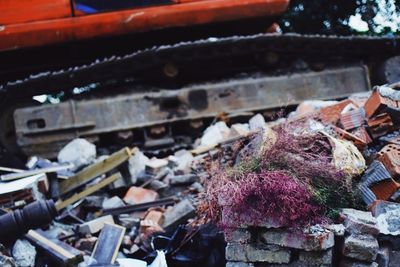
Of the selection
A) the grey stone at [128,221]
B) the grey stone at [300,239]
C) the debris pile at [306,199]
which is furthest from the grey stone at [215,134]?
the grey stone at [300,239]

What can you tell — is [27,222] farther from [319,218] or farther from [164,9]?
[164,9]

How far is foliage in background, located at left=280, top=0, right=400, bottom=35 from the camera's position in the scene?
5.96 metres

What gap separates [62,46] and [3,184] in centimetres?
213

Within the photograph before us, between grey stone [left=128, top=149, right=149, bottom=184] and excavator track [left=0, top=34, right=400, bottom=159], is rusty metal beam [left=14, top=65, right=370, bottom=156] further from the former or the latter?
grey stone [left=128, top=149, right=149, bottom=184]

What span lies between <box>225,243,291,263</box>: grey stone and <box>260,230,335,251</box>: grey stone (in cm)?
5

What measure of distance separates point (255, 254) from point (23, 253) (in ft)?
5.19

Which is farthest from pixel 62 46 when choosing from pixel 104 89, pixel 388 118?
pixel 388 118

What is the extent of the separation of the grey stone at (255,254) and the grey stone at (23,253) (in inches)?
54.5

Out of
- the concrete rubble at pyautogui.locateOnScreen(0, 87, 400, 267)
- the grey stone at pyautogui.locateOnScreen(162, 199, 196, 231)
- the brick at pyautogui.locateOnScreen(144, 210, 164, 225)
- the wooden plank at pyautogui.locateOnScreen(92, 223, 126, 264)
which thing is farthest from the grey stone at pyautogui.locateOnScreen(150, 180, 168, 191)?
the wooden plank at pyautogui.locateOnScreen(92, 223, 126, 264)

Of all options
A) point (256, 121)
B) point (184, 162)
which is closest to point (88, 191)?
point (184, 162)

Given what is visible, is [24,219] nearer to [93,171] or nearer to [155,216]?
[155,216]

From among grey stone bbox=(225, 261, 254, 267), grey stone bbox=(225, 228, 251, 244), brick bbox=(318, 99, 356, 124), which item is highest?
brick bbox=(318, 99, 356, 124)

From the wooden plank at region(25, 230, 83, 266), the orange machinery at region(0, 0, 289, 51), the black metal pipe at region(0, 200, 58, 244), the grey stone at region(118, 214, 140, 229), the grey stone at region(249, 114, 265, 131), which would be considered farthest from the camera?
the orange machinery at region(0, 0, 289, 51)

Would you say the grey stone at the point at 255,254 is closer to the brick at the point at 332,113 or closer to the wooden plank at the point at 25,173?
the brick at the point at 332,113
